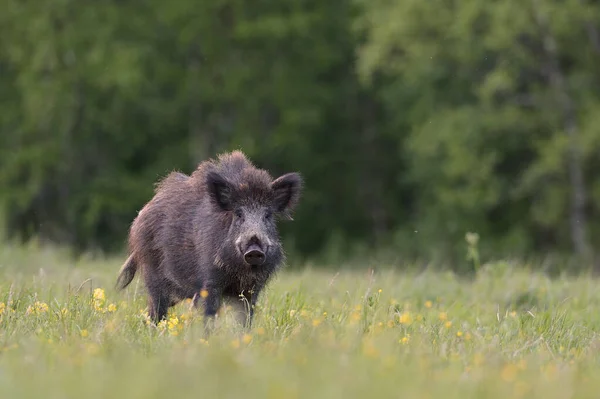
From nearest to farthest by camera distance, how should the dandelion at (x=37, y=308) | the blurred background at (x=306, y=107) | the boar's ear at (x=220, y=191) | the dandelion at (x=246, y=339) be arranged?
1. the dandelion at (x=246, y=339)
2. the dandelion at (x=37, y=308)
3. the boar's ear at (x=220, y=191)
4. the blurred background at (x=306, y=107)

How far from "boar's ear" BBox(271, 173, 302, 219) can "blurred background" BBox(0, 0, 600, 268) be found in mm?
17674

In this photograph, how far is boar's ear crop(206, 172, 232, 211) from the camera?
27.9 feet

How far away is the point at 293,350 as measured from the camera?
215 inches

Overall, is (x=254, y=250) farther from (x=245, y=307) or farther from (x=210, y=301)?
(x=210, y=301)

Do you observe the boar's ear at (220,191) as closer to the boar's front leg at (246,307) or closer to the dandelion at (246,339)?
the boar's front leg at (246,307)

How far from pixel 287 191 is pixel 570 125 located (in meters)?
19.1

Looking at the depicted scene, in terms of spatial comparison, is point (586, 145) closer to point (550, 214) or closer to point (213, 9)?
point (550, 214)

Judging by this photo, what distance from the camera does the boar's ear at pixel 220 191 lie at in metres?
8.52

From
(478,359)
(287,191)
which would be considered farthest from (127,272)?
(478,359)

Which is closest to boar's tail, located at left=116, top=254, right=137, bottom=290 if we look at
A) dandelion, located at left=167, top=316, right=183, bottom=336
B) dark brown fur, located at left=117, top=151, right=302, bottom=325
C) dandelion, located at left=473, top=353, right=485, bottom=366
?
dark brown fur, located at left=117, top=151, right=302, bottom=325

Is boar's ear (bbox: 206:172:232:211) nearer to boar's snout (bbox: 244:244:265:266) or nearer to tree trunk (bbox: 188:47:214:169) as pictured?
boar's snout (bbox: 244:244:265:266)

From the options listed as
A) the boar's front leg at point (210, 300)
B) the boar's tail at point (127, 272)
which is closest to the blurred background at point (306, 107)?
the boar's tail at point (127, 272)

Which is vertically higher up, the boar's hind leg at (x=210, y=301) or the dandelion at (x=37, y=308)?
the dandelion at (x=37, y=308)

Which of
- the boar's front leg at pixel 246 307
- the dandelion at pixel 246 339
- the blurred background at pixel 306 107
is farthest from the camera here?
the blurred background at pixel 306 107
